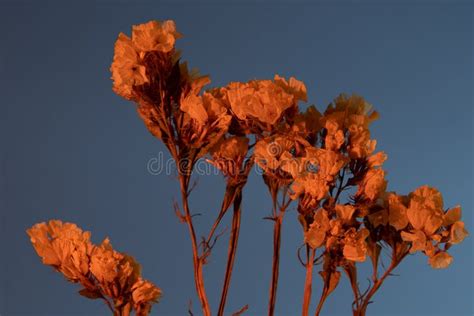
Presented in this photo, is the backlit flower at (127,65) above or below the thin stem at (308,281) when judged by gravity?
above

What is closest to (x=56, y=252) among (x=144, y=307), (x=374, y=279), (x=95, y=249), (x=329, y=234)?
(x=95, y=249)

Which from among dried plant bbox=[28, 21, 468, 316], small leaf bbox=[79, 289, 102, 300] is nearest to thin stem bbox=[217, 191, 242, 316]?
dried plant bbox=[28, 21, 468, 316]

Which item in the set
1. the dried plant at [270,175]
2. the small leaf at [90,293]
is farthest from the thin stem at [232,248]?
the small leaf at [90,293]

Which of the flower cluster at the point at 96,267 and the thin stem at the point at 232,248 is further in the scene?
the thin stem at the point at 232,248

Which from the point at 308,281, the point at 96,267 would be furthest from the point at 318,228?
the point at 96,267

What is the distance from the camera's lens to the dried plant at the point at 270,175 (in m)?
1.35

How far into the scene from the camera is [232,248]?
1.47 meters

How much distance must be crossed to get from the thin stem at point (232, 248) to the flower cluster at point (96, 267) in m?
0.17

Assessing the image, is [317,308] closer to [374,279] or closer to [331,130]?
[374,279]

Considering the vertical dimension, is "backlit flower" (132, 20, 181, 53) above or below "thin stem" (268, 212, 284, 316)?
above

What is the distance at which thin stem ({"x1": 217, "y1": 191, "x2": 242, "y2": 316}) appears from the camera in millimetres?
1455

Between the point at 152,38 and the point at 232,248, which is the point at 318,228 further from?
the point at 152,38

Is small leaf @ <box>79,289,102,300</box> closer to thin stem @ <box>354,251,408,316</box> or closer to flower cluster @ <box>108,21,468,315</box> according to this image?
flower cluster @ <box>108,21,468,315</box>

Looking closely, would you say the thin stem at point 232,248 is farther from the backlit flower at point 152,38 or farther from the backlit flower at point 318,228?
the backlit flower at point 152,38
